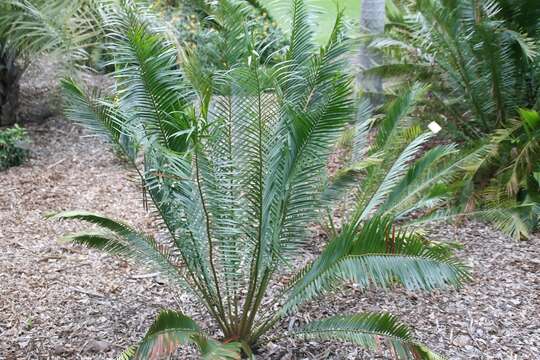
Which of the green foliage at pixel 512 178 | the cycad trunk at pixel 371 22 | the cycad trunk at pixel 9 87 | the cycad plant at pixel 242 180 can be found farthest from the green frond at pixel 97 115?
the cycad trunk at pixel 9 87

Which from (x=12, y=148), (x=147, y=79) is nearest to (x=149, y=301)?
(x=147, y=79)

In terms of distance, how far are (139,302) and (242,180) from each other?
4.36 feet

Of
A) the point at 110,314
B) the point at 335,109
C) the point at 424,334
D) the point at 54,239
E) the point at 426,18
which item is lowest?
the point at 424,334

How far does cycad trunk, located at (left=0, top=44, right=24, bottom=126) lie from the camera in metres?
7.50

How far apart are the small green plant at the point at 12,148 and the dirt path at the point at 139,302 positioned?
1205 millimetres

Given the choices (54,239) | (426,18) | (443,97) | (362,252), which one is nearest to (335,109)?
(362,252)

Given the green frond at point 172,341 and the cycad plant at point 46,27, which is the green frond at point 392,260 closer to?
the green frond at point 172,341

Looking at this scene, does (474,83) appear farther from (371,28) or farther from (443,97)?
(371,28)

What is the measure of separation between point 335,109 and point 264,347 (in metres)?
1.42

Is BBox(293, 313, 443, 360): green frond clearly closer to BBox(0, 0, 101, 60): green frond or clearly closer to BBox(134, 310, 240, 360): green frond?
BBox(134, 310, 240, 360): green frond

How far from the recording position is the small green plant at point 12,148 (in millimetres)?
6432

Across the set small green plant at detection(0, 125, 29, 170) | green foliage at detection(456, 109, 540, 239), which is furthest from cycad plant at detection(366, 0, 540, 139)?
small green plant at detection(0, 125, 29, 170)

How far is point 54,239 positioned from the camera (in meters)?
4.80

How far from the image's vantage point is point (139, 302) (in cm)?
394
